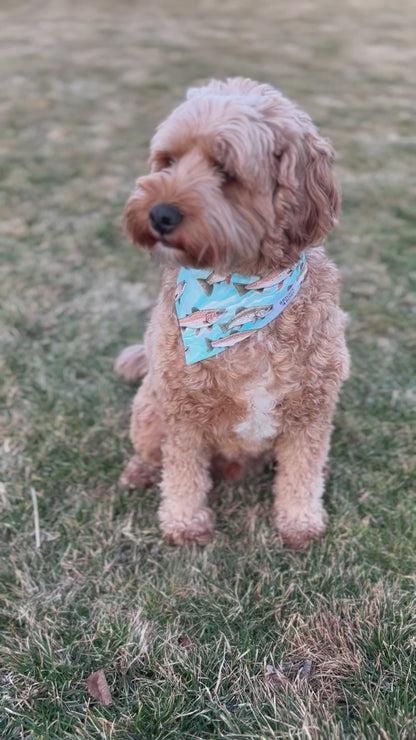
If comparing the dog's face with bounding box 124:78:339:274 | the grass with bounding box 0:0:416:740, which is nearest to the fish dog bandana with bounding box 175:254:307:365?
the dog's face with bounding box 124:78:339:274

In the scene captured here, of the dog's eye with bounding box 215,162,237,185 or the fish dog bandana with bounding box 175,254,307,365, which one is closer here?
the dog's eye with bounding box 215,162,237,185

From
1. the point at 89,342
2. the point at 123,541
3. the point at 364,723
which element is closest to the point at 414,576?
the point at 364,723

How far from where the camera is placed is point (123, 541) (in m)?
2.84

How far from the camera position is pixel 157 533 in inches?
114

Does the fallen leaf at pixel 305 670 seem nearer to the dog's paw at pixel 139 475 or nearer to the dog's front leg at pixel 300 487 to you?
the dog's front leg at pixel 300 487

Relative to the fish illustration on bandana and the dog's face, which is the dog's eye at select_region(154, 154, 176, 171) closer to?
the dog's face

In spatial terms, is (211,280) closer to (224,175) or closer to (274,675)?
(224,175)

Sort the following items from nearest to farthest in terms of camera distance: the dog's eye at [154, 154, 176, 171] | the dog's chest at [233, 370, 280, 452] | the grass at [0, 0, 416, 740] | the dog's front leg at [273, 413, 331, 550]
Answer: the dog's eye at [154, 154, 176, 171], the grass at [0, 0, 416, 740], the dog's chest at [233, 370, 280, 452], the dog's front leg at [273, 413, 331, 550]

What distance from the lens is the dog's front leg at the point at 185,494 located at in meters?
2.73

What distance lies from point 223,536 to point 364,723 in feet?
3.37

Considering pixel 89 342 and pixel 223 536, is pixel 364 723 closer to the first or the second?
pixel 223 536

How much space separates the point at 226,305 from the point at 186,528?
1134 millimetres

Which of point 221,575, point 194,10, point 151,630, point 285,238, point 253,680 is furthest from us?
point 194,10

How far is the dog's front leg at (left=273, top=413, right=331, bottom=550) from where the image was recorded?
2664mm
